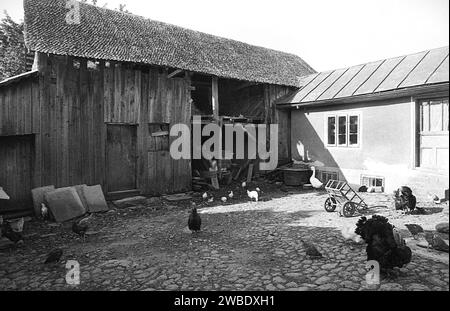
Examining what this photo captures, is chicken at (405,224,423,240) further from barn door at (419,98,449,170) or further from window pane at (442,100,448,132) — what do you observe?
window pane at (442,100,448,132)

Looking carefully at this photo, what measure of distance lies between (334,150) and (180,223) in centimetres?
828

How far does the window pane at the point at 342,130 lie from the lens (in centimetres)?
1289

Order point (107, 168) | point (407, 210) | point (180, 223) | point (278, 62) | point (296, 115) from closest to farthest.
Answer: point (407, 210) < point (180, 223) < point (107, 168) < point (296, 115) < point (278, 62)

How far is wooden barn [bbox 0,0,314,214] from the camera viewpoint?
30.6ft

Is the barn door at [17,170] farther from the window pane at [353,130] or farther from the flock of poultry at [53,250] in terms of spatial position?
the window pane at [353,130]

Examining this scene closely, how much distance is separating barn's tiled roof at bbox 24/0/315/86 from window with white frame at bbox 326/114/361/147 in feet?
11.3

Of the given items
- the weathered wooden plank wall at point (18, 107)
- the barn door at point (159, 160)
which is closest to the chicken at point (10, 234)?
the weathered wooden plank wall at point (18, 107)

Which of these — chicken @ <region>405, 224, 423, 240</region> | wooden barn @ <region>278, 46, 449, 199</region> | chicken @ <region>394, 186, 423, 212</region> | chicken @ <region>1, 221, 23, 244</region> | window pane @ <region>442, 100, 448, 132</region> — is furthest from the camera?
wooden barn @ <region>278, 46, 449, 199</region>

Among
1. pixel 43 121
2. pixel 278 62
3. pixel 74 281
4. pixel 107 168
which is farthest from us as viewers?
pixel 278 62

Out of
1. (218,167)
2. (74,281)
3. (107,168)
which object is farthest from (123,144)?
(74,281)

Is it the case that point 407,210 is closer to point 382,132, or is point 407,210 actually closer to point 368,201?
point 368,201

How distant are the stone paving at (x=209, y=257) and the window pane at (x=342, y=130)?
5.10 m

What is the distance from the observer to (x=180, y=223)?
830 cm

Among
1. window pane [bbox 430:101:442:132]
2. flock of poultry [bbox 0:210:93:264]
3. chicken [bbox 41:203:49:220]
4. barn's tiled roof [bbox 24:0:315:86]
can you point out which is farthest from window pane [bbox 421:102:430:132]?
chicken [bbox 41:203:49:220]
